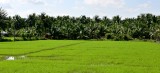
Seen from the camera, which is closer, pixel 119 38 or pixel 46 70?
pixel 46 70

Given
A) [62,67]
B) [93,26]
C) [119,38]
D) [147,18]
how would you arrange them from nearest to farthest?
[62,67]
[119,38]
[93,26]
[147,18]

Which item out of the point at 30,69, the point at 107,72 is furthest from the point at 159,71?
the point at 30,69

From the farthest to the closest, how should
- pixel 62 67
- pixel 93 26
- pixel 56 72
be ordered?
pixel 93 26, pixel 62 67, pixel 56 72

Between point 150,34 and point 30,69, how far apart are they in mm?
62086

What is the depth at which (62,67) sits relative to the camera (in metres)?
20.2

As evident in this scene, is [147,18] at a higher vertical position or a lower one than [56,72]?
higher

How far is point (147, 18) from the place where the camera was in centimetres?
9581

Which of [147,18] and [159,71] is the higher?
[147,18]

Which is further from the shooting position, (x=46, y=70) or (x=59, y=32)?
(x=59, y=32)

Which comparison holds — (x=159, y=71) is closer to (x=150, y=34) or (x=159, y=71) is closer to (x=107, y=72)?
(x=107, y=72)

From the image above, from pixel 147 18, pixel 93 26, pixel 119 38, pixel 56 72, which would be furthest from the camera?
pixel 147 18

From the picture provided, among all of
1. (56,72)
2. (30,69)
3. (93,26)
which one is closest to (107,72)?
(56,72)

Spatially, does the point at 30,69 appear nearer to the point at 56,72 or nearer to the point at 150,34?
the point at 56,72

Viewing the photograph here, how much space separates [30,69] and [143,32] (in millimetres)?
64091
